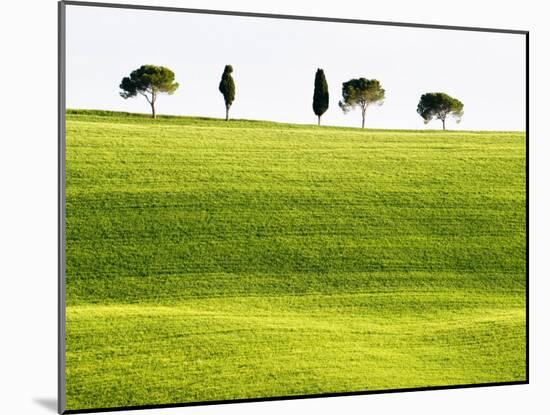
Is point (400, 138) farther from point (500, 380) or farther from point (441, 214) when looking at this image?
point (500, 380)

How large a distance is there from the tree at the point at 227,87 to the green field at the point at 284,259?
0.18m

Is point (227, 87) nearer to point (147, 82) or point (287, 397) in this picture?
point (147, 82)

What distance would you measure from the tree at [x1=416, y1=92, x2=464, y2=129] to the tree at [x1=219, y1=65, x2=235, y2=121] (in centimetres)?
168

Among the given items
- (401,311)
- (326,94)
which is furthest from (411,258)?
(326,94)

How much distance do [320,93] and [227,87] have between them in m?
0.78

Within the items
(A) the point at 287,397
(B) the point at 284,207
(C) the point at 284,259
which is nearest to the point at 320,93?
(B) the point at 284,207

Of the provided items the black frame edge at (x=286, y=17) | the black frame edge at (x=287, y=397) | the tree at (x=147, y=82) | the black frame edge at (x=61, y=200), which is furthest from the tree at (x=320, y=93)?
the black frame edge at (x=287, y=397)

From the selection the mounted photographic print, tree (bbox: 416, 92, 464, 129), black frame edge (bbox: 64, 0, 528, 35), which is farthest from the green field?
black frame edge (bbox: 64, 0, 528, 35)

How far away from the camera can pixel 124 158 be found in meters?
7.38

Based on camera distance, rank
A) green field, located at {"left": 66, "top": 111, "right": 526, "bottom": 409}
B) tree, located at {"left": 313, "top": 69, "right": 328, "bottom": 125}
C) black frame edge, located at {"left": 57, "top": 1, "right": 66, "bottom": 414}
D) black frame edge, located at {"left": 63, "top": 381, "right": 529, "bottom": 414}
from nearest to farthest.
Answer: black frame edge, located at {"left": 57, "top": 1, "right": 66, "bottom": 414} < black frame edge, located at {"left": 63, "top": 381, "right": 529, "bottom": 414} < green field, located at {"left": 66, "top": 111, "right": 526, "bottom": 409} < tree, located at {"left": 313, "top": 69, "right": 328, "bottom": 125}

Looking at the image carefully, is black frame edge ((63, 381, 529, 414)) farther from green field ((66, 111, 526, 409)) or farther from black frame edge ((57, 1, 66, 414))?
black frame edge ((57, 1, 66, 414))

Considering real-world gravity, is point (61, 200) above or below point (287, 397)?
above

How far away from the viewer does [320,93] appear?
299 inches

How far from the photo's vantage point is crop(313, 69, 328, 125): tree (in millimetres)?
7578
